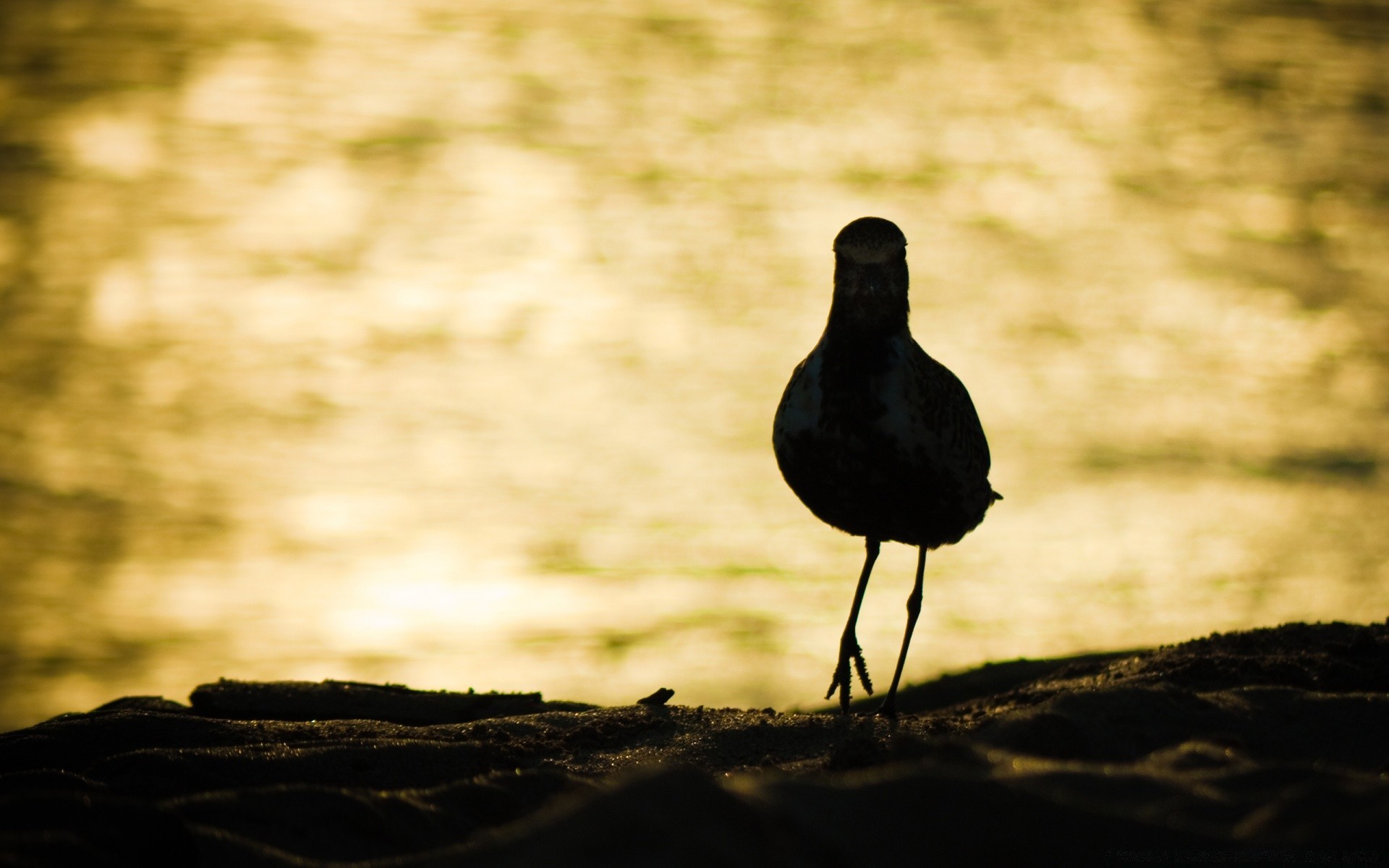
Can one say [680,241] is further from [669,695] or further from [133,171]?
[669,695]

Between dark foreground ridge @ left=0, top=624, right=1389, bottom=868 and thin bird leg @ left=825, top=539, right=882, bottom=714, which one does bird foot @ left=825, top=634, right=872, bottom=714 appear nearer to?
thin bird leg @ left=825, top=539, right=882, bottom=714

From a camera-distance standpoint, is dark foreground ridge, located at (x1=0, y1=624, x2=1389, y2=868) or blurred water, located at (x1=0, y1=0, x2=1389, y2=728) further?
blurred water, located at (x1=0, y1=0, x2=1389, y2=728)

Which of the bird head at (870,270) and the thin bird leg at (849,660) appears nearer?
the bird head at (870,270)

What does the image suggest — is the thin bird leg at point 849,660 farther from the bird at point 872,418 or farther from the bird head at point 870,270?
the bird head at point 870,270

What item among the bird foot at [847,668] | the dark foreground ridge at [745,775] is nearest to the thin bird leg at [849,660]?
the bird foot at [847,668]

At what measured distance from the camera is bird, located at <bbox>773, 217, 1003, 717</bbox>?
5977 mm

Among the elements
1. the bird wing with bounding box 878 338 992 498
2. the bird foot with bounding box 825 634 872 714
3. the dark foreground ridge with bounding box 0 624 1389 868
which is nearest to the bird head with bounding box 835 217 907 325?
the bird wing with bounding box 878 338 992 498

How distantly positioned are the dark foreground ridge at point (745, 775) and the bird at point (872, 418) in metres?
0.97

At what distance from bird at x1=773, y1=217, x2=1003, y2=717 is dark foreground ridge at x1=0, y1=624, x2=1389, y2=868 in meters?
0.97

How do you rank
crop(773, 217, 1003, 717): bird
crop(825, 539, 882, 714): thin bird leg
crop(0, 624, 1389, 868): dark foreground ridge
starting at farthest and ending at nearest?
1. crop(825, 539, 882, 714): thin bird leg
2. crop(773, 217, 1003, 717): bird
3. crop(0, 624, 1389, 868): dark foreground ridge

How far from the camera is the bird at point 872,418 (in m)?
5.98

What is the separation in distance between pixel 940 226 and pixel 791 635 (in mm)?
6806

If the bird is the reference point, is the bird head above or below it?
Answer: above

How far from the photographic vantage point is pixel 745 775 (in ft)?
14.9
